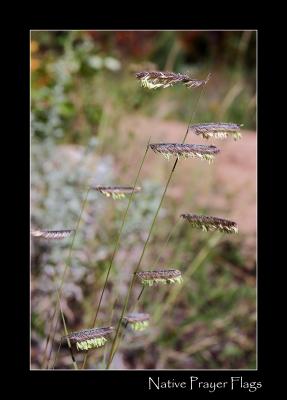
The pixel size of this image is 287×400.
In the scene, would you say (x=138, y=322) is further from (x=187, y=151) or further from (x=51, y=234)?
(x=187, y=151)

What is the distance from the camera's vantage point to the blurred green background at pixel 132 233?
357 cm

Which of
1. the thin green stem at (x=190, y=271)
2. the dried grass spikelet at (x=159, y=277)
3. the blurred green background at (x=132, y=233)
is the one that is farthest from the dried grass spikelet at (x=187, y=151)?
the thin green stem at (x=190, y=271)

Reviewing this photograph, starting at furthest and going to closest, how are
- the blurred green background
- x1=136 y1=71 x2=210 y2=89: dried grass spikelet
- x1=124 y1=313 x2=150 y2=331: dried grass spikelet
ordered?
the blurred green background → x1=124 y1=313 x2=150 y2=331: dried grass spikelet → x1=136 y1=71 x2=210 y2=89: dried grass spikelet

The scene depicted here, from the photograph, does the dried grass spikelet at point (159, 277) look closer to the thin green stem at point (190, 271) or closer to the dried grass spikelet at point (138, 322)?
the dried grass spikelet at point (138, 322)

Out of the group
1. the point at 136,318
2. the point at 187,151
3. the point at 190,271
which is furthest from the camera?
the point at 190,271

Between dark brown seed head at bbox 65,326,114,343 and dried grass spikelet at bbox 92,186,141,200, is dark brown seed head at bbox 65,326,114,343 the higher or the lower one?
the lower one

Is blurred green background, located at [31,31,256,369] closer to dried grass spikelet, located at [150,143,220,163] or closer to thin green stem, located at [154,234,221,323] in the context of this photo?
thin green stem, located at [154,234,221,323]

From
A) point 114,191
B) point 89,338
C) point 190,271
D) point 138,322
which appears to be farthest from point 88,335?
point 190,271

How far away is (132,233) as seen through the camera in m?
3.82

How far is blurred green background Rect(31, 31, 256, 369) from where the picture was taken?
3.57 meters

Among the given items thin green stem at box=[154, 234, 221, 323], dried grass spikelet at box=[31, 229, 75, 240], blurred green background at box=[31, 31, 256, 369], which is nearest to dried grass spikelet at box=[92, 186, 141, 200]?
dried grass spikelet at box=[31, 229, 75, 240]

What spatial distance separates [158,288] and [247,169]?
5.78 ft
